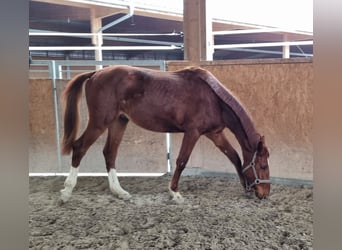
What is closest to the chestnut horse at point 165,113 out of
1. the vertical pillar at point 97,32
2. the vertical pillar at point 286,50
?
the vertical pillar at point 97,32

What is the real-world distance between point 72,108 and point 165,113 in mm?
487

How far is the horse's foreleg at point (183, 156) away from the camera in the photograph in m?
1.68

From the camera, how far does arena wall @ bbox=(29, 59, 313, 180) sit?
1735 mm

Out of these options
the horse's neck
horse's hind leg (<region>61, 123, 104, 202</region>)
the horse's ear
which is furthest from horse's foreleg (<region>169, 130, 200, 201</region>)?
horse's hind leg (<region>61, 123, 104, 202</region>)

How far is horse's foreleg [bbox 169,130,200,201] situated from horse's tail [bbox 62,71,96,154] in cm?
56

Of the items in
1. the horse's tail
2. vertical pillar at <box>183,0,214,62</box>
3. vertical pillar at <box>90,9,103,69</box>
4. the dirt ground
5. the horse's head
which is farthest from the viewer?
vertical pillar at <box>90,9,103,69</box>

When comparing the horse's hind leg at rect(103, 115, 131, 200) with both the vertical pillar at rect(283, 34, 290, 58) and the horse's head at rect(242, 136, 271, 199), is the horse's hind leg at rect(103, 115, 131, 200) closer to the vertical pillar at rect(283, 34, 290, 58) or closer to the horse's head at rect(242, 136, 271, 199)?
the horse's head at rect(242, 136, 271, 199)

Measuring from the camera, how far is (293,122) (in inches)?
70.6

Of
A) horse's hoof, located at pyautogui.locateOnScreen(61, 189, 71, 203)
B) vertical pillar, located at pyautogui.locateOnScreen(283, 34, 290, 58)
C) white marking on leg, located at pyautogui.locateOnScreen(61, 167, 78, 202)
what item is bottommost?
horse's hoof, located at pyautogui.locateOnScreen(61, 189, 71, 203)

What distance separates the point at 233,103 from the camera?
1.64 metres

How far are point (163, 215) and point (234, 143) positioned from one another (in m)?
0.50

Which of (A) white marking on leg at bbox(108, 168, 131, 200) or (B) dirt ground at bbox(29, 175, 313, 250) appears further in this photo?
(A) white marking on leg at bbox(108, 168, 131, 200)

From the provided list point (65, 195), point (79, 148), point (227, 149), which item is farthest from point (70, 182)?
point (227, 149)

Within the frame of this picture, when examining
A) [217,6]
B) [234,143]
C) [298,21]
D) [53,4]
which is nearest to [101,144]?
[234,143]
